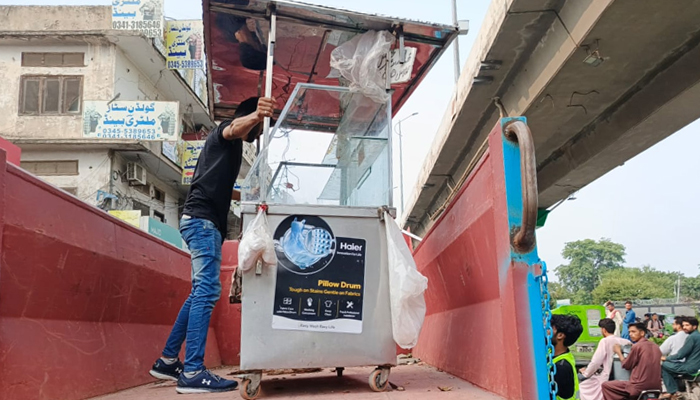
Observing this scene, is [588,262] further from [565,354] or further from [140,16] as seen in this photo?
[565,354]

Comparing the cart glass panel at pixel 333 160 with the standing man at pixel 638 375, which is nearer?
the cart glass panel at pixel 333 160

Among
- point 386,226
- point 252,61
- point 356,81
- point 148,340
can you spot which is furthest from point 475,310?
point 252,61

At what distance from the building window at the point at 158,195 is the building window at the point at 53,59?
18.3 ft

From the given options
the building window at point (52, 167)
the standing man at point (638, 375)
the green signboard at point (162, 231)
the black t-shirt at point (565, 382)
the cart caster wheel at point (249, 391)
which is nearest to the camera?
the cart caster wheel at point (249, 391)

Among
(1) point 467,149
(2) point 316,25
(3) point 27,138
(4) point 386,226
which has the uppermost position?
(3) point 27,138

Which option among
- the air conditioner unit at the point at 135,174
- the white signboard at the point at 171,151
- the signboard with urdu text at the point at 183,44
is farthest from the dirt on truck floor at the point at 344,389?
the white signboard at the point at 171,151

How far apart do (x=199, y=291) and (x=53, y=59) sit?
20385 mm

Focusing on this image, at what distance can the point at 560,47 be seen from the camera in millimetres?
6961

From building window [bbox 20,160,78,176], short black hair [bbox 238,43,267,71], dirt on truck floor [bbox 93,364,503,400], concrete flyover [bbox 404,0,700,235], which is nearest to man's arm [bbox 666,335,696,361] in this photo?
concrete flyover [bbox 404,0,700,235]

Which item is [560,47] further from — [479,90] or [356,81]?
[356,81]

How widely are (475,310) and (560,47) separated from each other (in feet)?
16.1

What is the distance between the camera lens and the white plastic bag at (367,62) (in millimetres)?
3748

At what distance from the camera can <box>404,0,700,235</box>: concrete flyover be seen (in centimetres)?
634

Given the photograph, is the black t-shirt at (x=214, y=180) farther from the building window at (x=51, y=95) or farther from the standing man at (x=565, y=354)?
the building window at (x=51, y=95)
